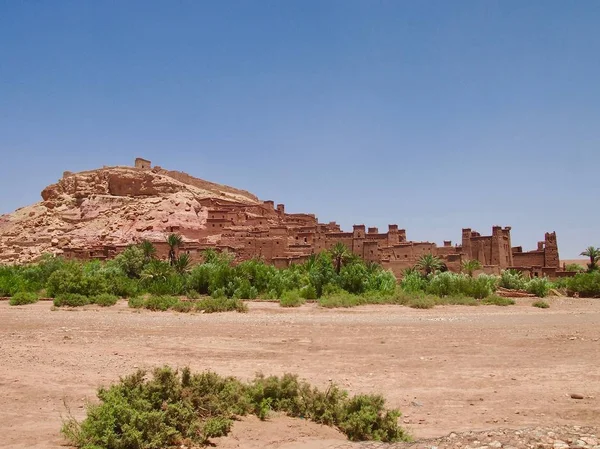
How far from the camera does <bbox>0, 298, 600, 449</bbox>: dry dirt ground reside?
18.7 ft

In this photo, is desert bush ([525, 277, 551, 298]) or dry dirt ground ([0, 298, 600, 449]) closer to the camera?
dry dirt ground ([0, 298, 600, 449])

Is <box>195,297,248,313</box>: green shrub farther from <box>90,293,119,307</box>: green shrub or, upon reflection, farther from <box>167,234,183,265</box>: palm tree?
<box>167,234,183,265</box>: palm tree

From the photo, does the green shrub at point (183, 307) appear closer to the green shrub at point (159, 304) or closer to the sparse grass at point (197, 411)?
the green shrub at point (159, 304)

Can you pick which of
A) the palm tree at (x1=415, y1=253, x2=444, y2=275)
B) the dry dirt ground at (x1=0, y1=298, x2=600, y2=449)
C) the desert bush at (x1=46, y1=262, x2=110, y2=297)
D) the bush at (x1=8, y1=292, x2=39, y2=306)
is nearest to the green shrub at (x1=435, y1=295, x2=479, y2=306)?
the dry dirt ground at (x1=0, y1=298, x2=600, y2=449)

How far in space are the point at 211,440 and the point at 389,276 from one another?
25.0 meters

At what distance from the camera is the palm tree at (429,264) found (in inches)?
1355

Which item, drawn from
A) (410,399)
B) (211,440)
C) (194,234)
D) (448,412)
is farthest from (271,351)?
(194,234)

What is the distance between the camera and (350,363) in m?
9.89

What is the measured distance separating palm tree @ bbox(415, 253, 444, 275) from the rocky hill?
770 inches

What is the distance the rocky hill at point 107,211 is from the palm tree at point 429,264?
19.6 metres

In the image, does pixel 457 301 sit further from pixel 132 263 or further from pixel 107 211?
pixel 107 211

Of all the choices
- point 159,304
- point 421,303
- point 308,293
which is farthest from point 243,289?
point 421,303

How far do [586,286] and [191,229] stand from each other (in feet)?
98.2

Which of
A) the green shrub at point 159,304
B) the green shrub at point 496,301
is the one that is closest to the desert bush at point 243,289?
the green shrub at point 159,304
